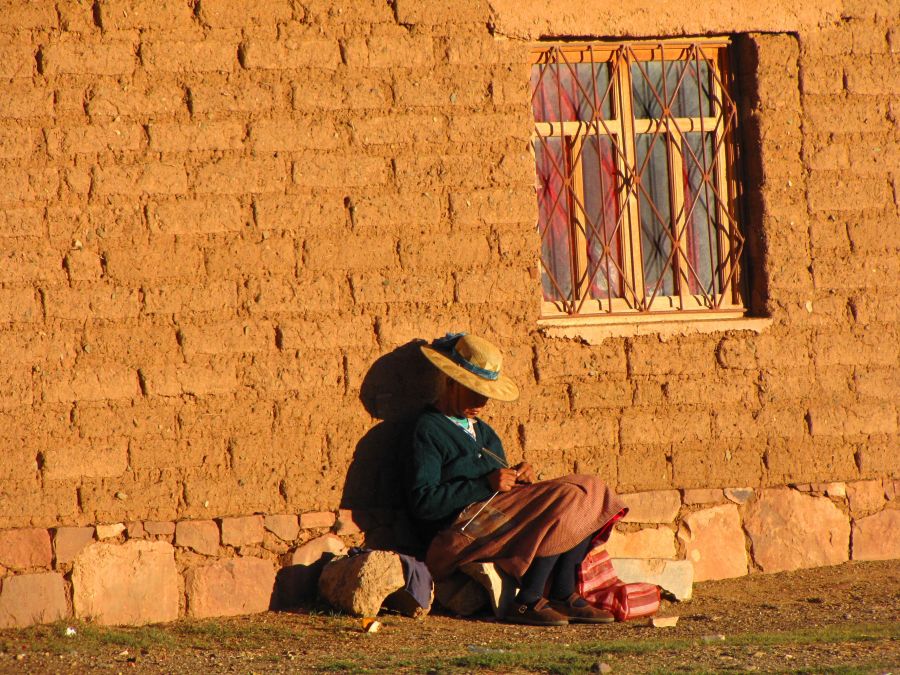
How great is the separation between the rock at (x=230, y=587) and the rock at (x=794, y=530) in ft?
8.14

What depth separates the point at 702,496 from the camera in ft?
21.2

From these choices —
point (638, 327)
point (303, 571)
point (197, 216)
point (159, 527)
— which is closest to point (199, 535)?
point (159, 527)

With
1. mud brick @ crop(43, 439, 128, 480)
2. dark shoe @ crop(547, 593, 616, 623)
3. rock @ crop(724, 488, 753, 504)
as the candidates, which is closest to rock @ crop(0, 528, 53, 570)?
mud brick @ crop(43, 439, 128, 480)

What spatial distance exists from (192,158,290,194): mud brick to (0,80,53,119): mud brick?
0.74m

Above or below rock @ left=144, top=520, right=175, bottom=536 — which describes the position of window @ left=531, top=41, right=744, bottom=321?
above

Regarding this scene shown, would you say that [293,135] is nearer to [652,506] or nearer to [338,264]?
[338,264]

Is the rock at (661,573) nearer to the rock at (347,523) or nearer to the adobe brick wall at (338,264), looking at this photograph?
the adobe brick wall at (338,264)

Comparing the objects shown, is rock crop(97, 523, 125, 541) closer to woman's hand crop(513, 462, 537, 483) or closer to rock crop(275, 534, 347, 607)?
rock crop(275, 534, 347, 607)

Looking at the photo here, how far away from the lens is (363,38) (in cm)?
617

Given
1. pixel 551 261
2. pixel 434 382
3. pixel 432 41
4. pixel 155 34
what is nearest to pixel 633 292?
pixel 551 261

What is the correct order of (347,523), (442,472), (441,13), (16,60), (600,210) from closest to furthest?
(16,60) < (442,472) < (347,523) < (441,13) < (600,210)

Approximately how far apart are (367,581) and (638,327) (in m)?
1.91

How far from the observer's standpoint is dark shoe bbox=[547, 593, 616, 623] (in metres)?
5.73

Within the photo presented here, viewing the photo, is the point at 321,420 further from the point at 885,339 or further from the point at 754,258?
the point at 885,339
